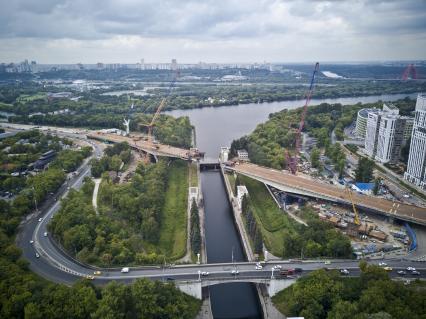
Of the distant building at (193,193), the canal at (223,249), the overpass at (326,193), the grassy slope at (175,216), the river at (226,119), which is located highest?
the river at (226,119)

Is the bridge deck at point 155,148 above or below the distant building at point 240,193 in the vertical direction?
above

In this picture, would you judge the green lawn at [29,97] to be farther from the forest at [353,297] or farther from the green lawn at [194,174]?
the forest at [353,297]

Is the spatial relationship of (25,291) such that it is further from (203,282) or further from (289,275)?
(289,275)

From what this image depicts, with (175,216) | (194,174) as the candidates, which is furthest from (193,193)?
(194,174)

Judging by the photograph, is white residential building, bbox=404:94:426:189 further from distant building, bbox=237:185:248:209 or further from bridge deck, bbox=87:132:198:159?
bridge deck, bbox=87:132:198:159

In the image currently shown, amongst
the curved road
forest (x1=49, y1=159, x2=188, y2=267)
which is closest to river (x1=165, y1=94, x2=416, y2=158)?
forest (x1=49, y1=159, x2=188, y2=267)

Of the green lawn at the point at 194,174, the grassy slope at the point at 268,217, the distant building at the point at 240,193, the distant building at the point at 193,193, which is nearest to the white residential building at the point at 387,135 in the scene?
the grassy slope at the point at 268,217

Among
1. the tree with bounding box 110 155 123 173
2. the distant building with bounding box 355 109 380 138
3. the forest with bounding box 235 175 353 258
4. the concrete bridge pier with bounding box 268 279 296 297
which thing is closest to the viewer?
the concrete bridge pier with bounding box 268 279 296 297
